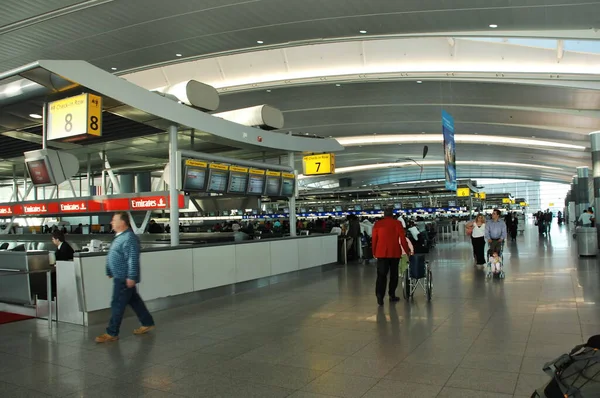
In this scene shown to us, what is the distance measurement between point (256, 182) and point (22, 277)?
19.1ft

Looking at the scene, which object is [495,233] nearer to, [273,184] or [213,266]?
[273,184]

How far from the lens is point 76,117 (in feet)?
25.1

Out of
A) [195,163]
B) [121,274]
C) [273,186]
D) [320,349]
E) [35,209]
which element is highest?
[195,163]

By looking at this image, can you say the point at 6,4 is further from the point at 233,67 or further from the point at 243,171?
the point at 233,67

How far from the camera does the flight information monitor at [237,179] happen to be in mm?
11531

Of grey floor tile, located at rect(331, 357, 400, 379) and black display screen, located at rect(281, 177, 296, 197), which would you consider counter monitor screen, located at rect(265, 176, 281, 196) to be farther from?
grey floor tile, located at rect(331, 357, 400, 379)

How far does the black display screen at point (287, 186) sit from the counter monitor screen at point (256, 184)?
0.84m

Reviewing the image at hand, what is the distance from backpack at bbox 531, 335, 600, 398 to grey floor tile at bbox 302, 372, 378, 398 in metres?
2.10

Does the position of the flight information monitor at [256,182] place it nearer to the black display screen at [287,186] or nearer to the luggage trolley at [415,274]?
the black display screen at [287,186]

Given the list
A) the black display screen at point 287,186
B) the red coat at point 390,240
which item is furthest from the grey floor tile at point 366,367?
the black display screen at point 287,186

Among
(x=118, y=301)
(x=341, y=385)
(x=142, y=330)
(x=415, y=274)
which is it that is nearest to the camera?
(x=341, y=385)

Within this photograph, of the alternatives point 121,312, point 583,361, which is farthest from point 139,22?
point 583,361

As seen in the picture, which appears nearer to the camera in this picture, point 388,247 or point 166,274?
point 388,247

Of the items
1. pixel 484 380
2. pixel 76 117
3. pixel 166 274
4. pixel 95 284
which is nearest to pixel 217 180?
pixel 166 274
